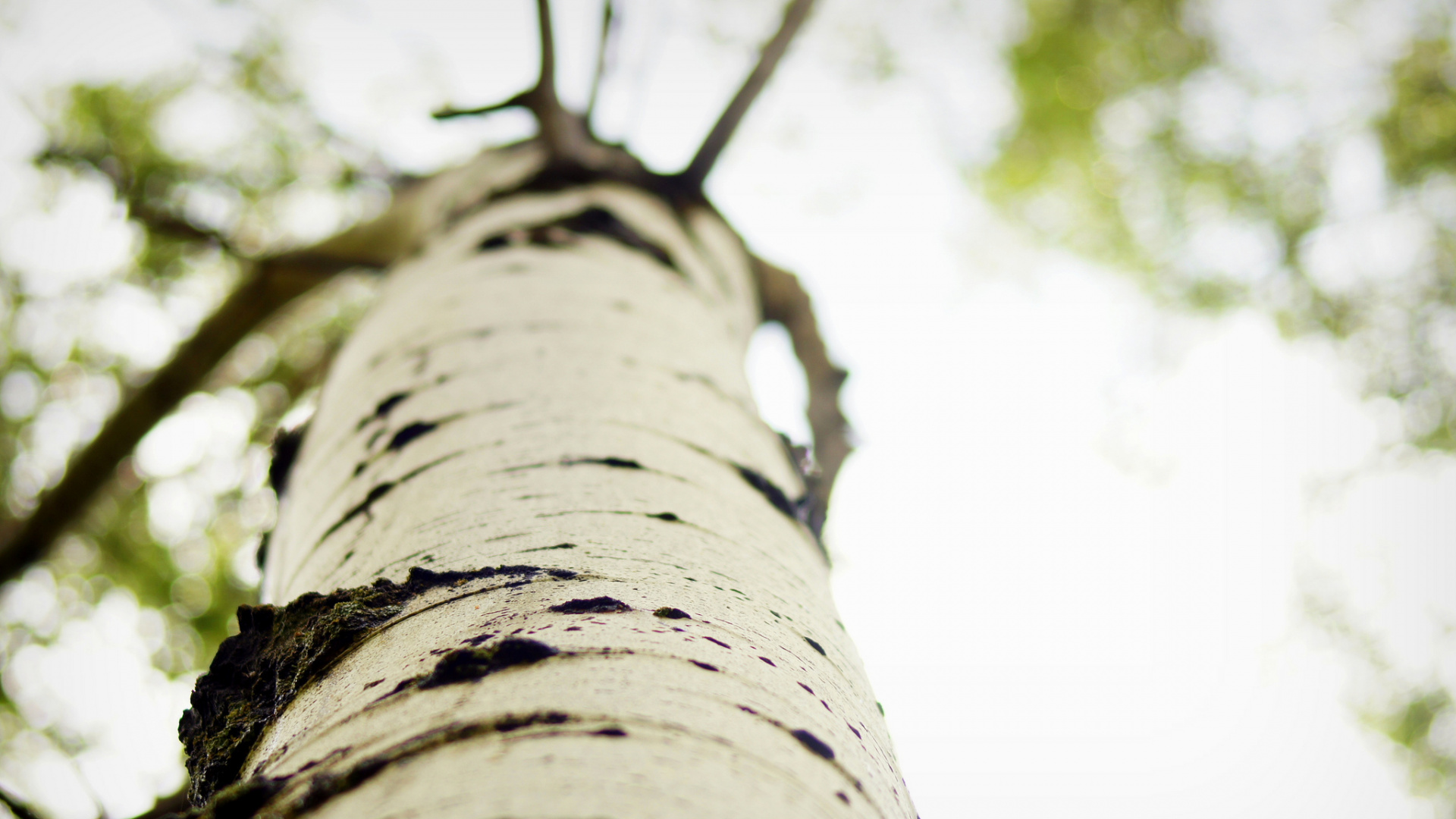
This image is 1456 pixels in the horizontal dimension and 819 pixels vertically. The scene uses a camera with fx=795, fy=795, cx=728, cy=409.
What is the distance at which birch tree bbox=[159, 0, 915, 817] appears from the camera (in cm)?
41

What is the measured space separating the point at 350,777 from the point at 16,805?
8.8 inches

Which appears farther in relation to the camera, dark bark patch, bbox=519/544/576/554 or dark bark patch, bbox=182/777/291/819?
dark bark patch, bbox=519/544/576/554

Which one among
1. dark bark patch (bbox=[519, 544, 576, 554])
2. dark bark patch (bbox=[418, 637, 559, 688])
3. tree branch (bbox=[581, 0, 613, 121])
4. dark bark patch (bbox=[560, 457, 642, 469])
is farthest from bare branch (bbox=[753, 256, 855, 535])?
dark bark patch (bbox=[418, 637, 559, 688])

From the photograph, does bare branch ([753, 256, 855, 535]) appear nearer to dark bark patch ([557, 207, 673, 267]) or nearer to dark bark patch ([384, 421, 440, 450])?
dark bark patch ([557, 207, 673, 267])

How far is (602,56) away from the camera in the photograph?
1838 mm

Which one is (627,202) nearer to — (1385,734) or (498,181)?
(498,181)

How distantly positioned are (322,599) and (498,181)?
138 centimetres

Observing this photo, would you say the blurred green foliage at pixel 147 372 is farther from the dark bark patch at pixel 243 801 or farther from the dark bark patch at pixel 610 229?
the dark bark patch at pixel 243 801

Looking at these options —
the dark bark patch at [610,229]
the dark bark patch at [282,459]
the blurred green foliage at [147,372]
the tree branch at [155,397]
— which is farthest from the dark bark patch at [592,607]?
the blurred green foliage at [147,372]

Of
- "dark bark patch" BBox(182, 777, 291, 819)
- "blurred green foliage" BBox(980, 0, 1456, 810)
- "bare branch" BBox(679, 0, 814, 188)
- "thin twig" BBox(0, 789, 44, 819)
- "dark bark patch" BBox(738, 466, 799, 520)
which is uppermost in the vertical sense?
"blurred green foliage" BBox(980, 0, 1456, 810)

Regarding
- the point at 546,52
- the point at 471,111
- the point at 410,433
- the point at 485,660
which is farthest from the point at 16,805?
the point at 546,52

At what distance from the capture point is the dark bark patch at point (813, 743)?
18.1 inches

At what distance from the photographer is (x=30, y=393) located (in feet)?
11.5

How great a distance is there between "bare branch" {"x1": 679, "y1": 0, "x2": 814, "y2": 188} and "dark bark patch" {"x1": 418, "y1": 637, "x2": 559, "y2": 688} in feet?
4.65
